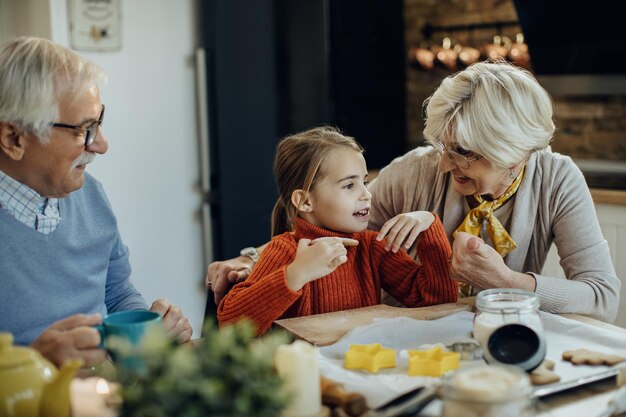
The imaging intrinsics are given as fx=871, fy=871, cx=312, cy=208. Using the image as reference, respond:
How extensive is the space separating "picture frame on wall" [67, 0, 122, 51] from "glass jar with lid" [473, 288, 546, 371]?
2.74 m

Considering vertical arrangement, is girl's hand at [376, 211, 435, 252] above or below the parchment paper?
above

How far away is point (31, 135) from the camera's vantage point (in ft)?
6.08

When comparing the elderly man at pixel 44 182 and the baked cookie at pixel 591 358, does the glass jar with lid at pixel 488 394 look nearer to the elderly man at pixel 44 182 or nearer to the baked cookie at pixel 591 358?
Result: the baked cookie at pixel 591 358

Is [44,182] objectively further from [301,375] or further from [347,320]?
[301,375]

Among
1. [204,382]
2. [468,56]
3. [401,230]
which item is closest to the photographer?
[204,382]

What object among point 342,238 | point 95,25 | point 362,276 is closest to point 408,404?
point 342,238

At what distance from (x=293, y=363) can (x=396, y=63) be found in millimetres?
3537

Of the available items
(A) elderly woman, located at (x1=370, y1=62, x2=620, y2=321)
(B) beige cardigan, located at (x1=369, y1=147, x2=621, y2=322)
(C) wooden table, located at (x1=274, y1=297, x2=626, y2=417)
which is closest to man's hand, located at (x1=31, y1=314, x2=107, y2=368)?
(C) wooden table, located at (x1=274, y1=297, x2=626, y2=417)

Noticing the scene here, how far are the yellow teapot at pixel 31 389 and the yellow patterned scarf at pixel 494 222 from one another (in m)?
1.25

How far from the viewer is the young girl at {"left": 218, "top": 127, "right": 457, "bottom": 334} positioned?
2.08 meters

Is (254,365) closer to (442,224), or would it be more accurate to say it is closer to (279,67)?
(442,224)

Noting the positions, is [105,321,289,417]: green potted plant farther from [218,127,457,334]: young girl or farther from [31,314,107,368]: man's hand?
[218,127,457,334]: young girl

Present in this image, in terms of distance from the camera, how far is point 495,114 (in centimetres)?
215

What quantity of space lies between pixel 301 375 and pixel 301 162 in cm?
95
